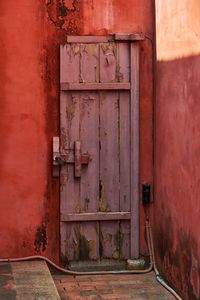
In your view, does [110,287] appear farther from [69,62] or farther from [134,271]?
[69,62]

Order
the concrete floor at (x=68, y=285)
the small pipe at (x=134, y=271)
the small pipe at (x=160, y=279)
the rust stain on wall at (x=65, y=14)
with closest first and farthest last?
the concrete floor at (x=68, y=285) → the small pipe at (x=160, y=279) → the small pipe at (x=134, y=271) → the rust stain on wall at (x=65, y=14)

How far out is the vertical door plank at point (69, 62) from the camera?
21.2 ft

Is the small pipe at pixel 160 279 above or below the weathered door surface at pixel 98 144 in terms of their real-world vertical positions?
below

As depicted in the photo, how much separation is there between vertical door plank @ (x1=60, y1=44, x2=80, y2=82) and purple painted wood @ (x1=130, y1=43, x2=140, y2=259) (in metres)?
0.55

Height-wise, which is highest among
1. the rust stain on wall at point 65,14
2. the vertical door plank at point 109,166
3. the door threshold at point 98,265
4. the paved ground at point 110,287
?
the rust stain on wall at point 65,14

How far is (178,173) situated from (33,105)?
1.63 metres

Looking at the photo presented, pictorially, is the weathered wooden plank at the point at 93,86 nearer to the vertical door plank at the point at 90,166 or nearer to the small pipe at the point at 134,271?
the vertical door plank at the point at 90,166

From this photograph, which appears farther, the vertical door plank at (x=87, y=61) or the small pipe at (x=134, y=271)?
the vertical door plank at (x=87, y=61)

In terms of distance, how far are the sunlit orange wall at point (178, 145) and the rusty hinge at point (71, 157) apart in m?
0.74

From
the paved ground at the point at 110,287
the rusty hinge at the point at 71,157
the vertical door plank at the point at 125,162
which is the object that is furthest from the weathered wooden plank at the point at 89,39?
the paved ground at the point at 110,287

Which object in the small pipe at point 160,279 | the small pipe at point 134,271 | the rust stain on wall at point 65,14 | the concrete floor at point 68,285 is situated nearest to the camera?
the concrete floor at point 68,285

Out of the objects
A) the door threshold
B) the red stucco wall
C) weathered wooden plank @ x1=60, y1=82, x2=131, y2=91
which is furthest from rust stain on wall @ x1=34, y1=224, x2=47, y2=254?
weathered wooden plank @ x1=60, y1=82, x2=131, y2=91

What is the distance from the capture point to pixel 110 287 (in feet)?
20.0

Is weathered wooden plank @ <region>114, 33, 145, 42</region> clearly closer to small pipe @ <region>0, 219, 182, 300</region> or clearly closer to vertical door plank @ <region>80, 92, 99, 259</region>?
vertical door plank @ <region>80, 92, 99, 259</region>
